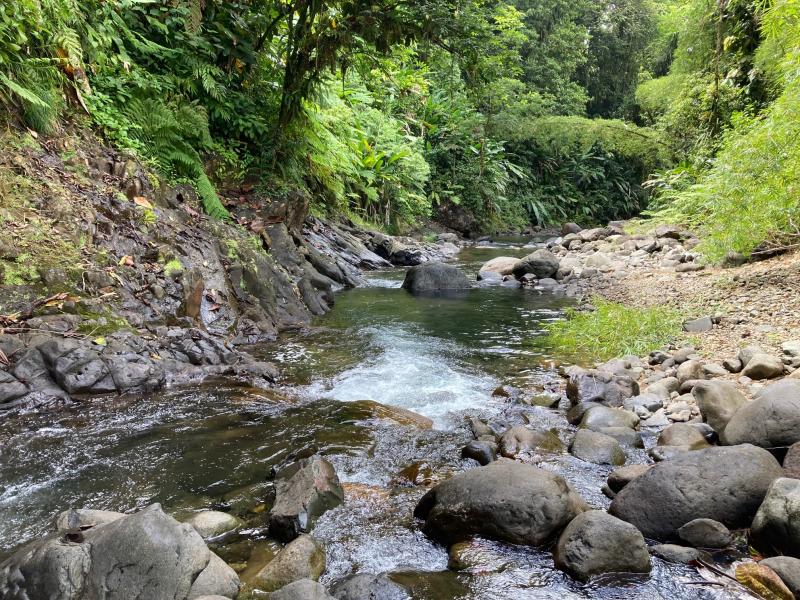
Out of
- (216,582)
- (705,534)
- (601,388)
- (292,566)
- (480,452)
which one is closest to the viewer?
(216,582)

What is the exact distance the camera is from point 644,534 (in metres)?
3.30

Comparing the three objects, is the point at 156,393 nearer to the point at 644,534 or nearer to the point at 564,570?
the point at 564,570

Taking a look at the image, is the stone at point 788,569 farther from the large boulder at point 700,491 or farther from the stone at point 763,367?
the stone at point 763,367

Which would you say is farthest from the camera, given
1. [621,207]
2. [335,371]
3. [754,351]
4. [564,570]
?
[621,207]

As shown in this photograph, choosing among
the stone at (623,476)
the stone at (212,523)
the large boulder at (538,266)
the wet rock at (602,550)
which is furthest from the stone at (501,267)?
the stone at (212,523)

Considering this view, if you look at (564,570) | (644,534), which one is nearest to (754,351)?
(644,534)

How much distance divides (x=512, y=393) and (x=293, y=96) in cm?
734

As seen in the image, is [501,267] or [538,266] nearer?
[538,266]

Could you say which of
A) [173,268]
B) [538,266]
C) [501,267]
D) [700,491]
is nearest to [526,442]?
[700,491]

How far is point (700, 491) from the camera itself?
329 centimetres

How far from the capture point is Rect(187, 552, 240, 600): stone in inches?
101

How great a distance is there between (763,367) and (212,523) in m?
5.02

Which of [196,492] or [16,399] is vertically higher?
[16,399]

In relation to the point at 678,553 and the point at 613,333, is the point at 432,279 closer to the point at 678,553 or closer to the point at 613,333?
the point at 613,333
